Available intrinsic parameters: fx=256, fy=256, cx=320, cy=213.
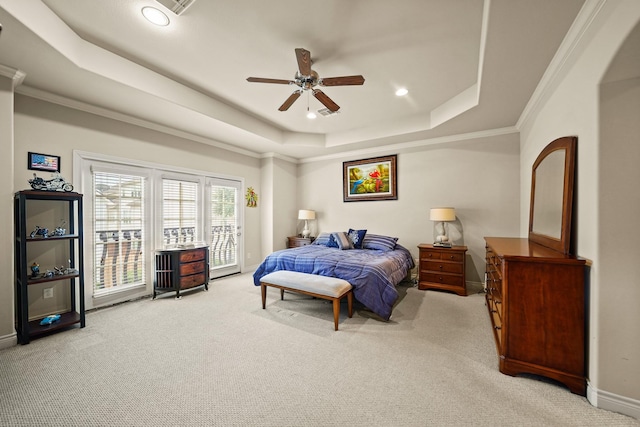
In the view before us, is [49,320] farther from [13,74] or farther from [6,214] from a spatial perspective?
[13,74]

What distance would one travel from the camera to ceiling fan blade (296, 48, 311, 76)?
2.20m

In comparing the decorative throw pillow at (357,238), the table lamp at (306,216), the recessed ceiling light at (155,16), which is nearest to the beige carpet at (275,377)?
the decorative throw pillow at (357,238)

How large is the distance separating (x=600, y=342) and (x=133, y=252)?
17.0 ft

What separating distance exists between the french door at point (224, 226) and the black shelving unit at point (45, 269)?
197 centimetres

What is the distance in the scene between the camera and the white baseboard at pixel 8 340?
8.11 ft

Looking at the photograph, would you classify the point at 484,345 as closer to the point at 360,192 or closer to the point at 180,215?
the point at 360,192

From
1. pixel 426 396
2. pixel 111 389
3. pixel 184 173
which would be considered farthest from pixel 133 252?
pixel 426 396

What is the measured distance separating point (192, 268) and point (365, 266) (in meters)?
2.78

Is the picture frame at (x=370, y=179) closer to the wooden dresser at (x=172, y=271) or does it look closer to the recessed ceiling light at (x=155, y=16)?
the wooden dresser at (x=172, y=271)

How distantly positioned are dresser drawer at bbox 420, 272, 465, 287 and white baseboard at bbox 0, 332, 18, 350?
510 centimetres

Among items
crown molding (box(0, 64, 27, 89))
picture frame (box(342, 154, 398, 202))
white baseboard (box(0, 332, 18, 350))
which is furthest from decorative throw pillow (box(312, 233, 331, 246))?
crown molding (box(0, 64, 27, 89))

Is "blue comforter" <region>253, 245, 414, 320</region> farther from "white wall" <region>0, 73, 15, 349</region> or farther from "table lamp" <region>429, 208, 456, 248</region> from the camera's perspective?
"white wall" <region>0, 73, 15, 349</region>

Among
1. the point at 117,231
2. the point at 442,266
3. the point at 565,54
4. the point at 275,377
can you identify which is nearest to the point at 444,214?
the point at 442,266

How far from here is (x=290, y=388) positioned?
193 cm
